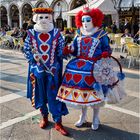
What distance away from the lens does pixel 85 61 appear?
357 centimetres

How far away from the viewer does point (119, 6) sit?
20.3 metres

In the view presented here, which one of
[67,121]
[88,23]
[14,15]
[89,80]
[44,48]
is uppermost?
[14,15]

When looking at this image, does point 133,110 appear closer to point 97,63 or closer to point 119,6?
point 97,63

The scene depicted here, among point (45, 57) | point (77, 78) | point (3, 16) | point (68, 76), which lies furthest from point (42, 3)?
point (77, 78)

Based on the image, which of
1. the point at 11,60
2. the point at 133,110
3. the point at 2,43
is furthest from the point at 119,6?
the point at 133,110

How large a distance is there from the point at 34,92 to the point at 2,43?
1161cm

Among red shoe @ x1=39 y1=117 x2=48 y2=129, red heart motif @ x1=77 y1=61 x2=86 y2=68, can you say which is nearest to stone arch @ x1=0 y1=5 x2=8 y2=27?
red shoe @ x1=39 y1=117 x2=48 y2=129

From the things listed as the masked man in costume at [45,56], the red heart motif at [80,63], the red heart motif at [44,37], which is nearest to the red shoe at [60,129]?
the masked man in costume at [45,56]

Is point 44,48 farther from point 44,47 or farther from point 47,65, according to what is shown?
point 47,65

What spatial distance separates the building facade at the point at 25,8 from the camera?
80.3 feet

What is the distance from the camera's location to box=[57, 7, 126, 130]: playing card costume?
3492 mm

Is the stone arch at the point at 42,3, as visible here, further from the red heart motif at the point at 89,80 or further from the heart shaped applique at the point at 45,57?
the red heart motif at the point at 89,80

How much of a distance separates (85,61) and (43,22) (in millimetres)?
810

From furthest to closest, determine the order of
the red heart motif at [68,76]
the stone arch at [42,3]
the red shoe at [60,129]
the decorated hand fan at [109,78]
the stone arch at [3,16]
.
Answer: the stone arch at [3,16] → the stone arch at [42,3] → the red shoe at [60,129] → the red heart motif at [68,76] → the decorated hand fan at [109,78]
